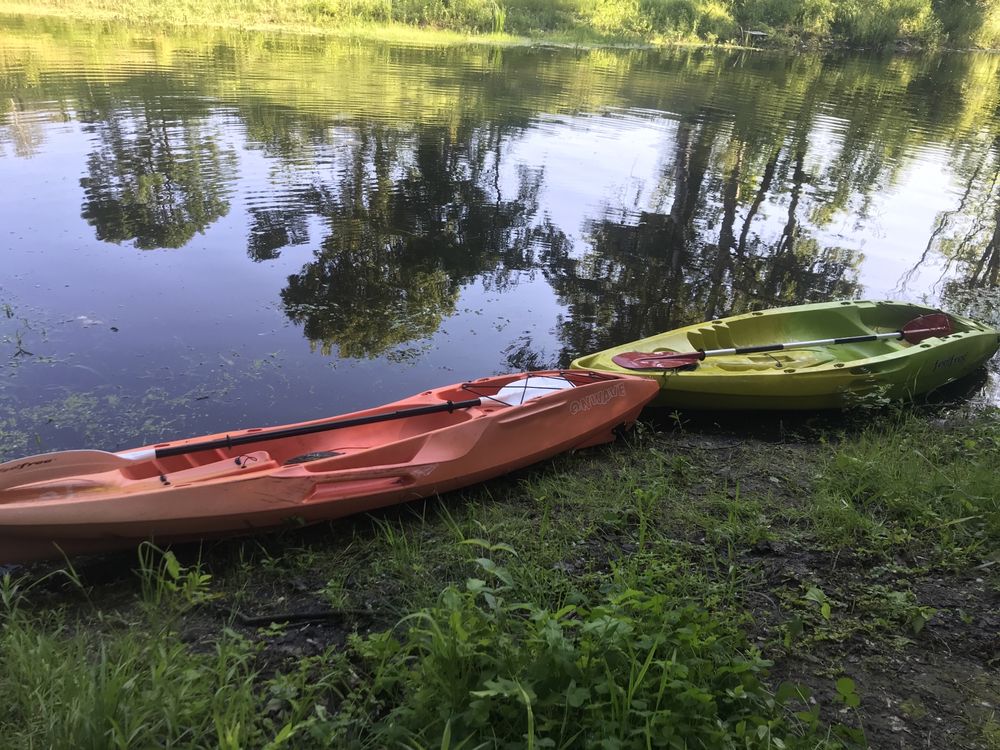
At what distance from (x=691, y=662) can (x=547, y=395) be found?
2.62m

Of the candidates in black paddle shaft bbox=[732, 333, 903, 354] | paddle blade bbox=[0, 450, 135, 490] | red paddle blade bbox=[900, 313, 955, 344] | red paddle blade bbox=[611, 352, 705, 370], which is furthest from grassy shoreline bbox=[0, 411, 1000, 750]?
red paddle blade bbox=[900, 313, 955, 344]

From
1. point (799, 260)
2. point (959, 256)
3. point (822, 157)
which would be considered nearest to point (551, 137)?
point (822, 157)

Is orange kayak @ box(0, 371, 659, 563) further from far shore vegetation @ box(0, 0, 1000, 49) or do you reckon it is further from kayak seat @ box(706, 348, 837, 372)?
far shore vegetation @ box(0, 0, 1000, 49)

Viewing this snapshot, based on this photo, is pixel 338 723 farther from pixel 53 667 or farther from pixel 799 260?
pixel 799 260

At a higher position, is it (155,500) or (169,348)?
(155,500)

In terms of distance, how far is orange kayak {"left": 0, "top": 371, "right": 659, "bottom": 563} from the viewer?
3367mm

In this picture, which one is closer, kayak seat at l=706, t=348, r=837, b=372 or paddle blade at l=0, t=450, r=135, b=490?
paddle blade at l=0, t=450, r=135, b=490

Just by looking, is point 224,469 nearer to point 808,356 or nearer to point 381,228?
point 808,356

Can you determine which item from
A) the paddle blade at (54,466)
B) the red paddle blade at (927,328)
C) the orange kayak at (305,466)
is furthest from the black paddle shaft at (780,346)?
the paddle blade at (54,466)

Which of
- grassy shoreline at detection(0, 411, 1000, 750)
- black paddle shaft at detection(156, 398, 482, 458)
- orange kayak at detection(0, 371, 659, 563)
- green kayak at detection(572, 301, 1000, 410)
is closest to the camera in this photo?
grassy shoreline at detection(0, 411, 1000, 750)

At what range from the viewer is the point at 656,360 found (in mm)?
5410

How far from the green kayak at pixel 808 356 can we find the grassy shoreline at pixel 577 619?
68 centimetres

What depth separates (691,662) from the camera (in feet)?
6.86

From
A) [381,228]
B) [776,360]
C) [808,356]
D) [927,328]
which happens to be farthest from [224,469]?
[927,328]
